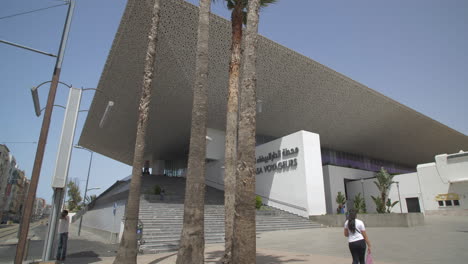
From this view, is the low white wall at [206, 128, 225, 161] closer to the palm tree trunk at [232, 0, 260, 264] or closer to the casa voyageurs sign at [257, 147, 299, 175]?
the casa voyageurs sign at [257, 147, 299, 175]

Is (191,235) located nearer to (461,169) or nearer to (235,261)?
(235,261)

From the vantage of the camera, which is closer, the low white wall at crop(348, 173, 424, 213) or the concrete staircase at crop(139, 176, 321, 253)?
the concrete staircase at crop(139, 176, 321, 253)

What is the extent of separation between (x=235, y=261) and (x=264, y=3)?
814cm

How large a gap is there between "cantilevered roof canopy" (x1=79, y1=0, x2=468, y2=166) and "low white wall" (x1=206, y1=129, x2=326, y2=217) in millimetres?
4245

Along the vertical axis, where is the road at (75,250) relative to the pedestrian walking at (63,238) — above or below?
below

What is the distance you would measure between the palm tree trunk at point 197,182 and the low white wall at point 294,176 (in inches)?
653

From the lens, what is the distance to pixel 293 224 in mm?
18844

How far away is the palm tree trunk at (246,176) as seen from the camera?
409cm

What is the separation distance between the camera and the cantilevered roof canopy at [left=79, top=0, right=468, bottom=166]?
704 inches

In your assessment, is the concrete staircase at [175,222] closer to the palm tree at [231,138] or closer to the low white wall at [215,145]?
the palm tree at [231,138]

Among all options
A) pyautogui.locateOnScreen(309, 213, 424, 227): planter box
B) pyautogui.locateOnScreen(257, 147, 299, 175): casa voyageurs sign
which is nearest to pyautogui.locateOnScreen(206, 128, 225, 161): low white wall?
pyautogui.locateOnScreen(257, 147, 299, 175): casa voyageurs sign

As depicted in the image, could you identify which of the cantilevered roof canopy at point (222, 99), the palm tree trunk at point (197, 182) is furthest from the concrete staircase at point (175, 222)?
the cantilevered roof canopy at point (222, 99)

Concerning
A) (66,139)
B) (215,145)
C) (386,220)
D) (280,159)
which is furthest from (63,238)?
(215,145)

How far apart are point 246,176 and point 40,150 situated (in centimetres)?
570
